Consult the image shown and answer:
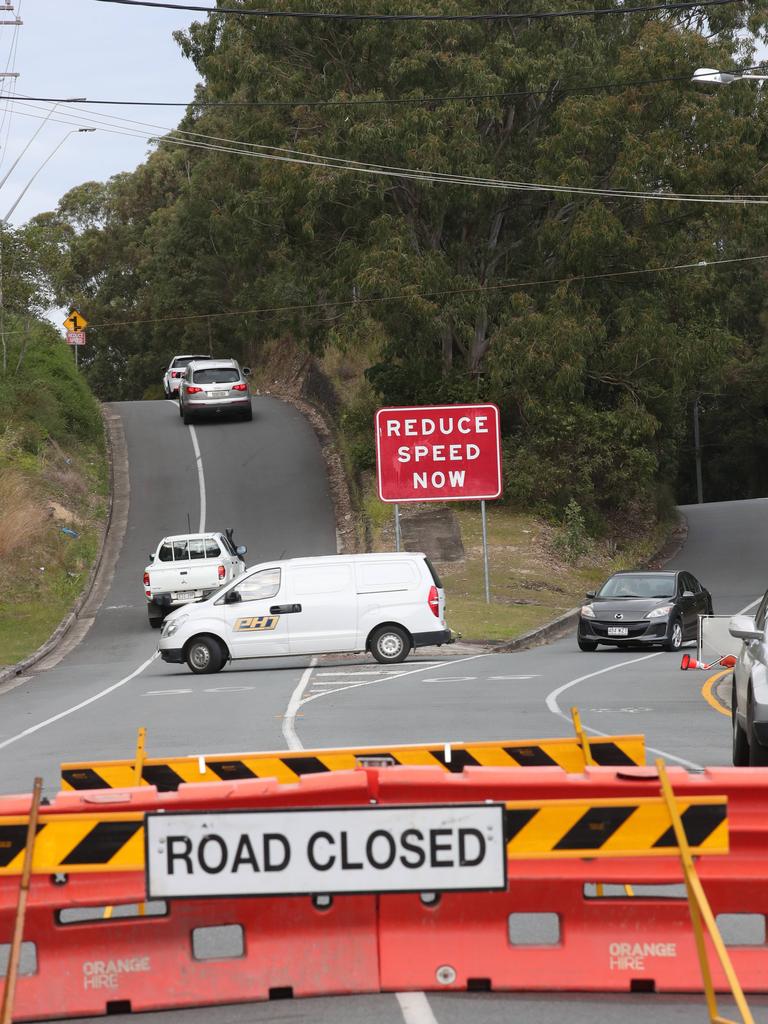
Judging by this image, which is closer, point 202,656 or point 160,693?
point 160,693

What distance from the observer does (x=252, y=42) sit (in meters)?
42.2

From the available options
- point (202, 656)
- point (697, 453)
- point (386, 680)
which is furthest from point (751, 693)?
point (697, 453)

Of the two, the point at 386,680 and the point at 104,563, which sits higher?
the point at 386,680

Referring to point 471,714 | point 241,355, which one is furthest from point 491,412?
point 241,355

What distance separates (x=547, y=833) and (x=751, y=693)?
5409 mm

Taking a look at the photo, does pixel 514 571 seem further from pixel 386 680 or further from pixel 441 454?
pixel 386 680

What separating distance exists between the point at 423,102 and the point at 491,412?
10.5 meters

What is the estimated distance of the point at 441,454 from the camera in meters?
34.3

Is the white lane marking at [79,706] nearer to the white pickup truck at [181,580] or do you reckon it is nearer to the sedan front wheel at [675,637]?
the white pickup truck at [181,580]

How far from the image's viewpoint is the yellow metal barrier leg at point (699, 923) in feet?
16.4

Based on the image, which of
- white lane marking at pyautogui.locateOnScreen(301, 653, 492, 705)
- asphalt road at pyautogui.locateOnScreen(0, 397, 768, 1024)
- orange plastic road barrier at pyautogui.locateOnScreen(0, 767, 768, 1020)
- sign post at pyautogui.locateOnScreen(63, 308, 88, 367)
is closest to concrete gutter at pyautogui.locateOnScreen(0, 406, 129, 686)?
asphalt road at pyautogui.locateOnScreen(0, 397, 768, 1024)

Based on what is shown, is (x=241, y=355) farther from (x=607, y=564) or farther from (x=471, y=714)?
(x=471, y=714)

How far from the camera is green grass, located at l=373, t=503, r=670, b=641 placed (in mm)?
32312

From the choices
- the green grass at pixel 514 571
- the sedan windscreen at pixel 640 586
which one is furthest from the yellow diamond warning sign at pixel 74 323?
the sedan windscreen at pixel 640 586
